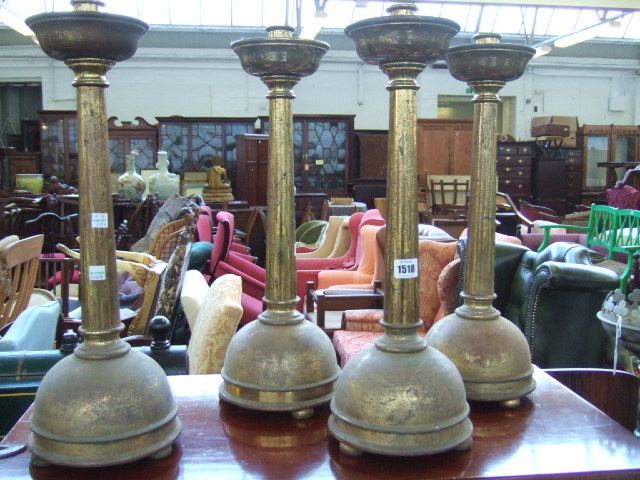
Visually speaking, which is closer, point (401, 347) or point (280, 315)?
point (401, 347)

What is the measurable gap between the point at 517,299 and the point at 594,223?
3625 mm

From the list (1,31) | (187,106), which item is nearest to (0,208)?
(187,106)

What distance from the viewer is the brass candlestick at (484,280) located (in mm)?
996

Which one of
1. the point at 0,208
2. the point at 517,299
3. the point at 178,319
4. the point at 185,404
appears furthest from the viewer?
the point at 0,208

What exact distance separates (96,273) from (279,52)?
0.42 metres

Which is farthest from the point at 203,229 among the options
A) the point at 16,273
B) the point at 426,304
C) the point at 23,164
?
the point at 23,164

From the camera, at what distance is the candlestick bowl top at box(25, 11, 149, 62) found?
791 mm

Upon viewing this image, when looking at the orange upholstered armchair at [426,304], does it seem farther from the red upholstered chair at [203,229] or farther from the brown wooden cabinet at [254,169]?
the brown wooden cabinet at [254,169]

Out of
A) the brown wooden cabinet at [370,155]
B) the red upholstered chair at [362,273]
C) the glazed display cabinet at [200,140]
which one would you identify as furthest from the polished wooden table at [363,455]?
the brown wooden cabinet at [370,155]

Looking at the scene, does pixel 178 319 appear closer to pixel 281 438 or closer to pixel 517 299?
pixel 517 299

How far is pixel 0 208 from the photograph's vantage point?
5566 millimetres

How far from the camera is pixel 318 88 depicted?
39.2 ft

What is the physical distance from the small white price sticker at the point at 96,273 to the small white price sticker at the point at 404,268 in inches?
15.8

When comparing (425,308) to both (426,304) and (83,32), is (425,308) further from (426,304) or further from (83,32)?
(83,32)
